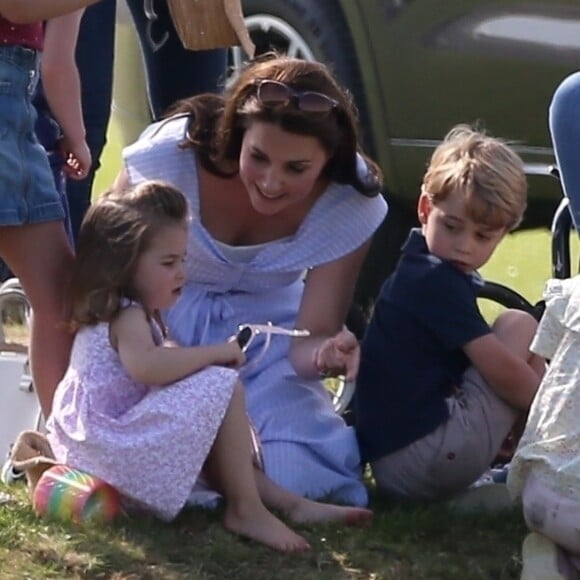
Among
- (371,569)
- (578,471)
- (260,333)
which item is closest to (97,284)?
(260,333)

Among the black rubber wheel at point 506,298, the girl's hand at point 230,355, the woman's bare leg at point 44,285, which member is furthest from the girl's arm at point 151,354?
the black rubber wheel at point 506,298

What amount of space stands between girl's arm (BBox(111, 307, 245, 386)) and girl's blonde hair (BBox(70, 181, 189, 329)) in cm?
5

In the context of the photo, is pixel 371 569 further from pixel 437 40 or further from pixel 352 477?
pixel 437 40

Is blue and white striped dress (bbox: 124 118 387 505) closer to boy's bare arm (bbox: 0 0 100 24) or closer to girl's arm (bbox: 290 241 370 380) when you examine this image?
girl's arm (bbox: 290 241 370 380)

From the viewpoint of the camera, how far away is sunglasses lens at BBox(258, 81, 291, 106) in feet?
12.8

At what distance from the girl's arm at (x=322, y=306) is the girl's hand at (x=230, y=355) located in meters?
0.24

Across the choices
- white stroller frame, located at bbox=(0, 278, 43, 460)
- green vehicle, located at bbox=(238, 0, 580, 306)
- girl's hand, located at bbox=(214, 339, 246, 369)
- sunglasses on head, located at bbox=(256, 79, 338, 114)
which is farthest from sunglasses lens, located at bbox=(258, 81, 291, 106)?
green vehicle, located at bbox=(238, 0, 580, 306)

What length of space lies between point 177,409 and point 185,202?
1.52 feet

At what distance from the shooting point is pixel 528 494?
3.38 meters

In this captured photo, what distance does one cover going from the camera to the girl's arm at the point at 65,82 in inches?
159

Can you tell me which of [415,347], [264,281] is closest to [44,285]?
[264,281]

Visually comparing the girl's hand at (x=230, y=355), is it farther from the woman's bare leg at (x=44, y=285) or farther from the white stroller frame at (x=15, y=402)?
the white stroller frame at (x=15, y=402)

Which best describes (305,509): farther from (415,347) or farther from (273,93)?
A: (273,93)

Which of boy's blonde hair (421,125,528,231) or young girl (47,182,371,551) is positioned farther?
boy's blonde hair (421,125,528,231)
